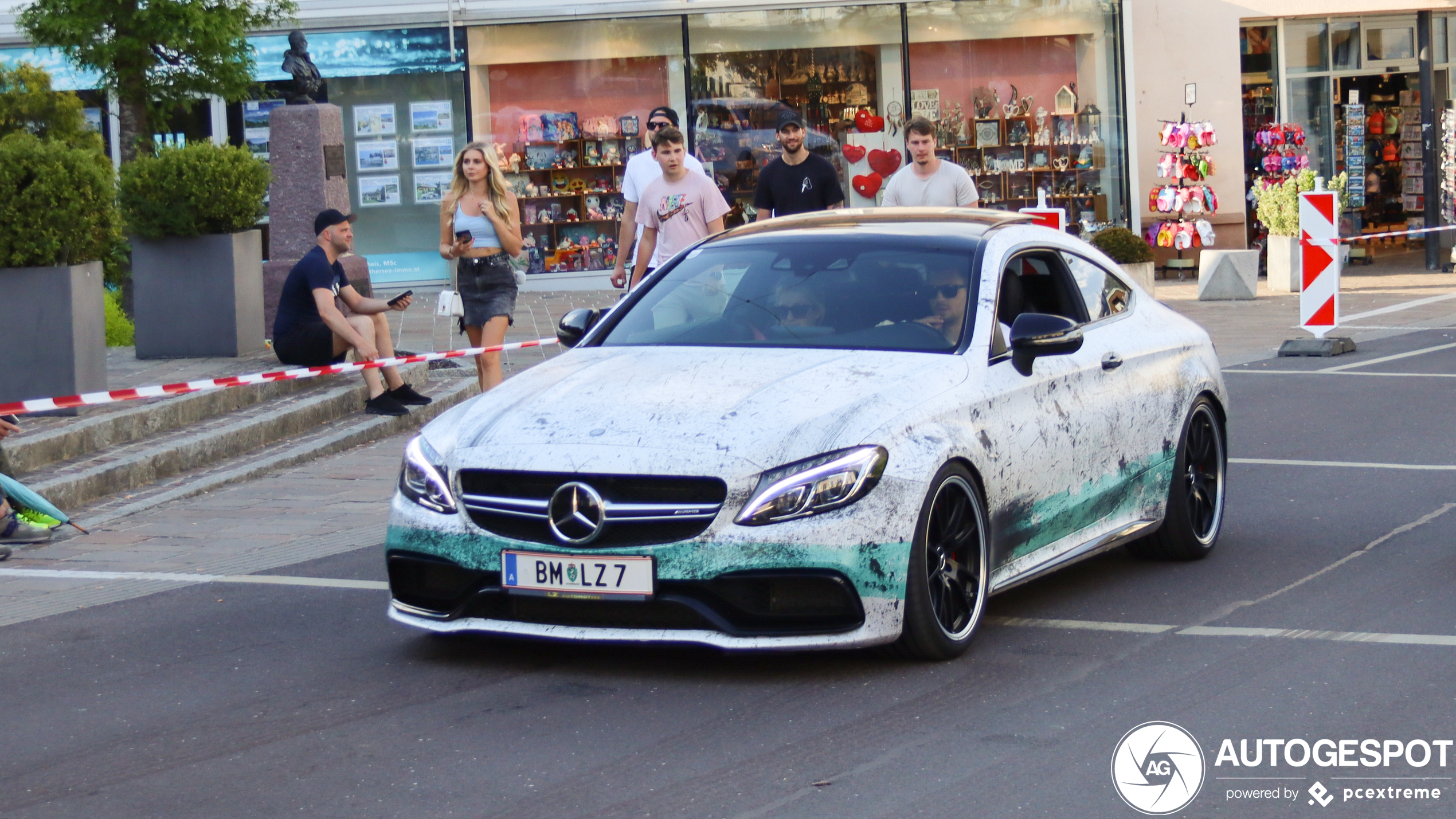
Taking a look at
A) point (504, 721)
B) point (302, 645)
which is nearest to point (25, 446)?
point (302, 645)

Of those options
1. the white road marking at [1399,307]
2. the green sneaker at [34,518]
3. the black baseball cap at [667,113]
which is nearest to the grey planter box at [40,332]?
the green sneaker at [34,518]

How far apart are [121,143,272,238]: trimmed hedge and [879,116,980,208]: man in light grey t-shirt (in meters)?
4.74

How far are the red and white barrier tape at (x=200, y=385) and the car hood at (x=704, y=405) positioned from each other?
151 inches

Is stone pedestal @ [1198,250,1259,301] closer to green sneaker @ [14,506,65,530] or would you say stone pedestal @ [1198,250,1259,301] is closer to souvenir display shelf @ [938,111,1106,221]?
Answer: souvenir display shelf @ [938,111,1106,221]

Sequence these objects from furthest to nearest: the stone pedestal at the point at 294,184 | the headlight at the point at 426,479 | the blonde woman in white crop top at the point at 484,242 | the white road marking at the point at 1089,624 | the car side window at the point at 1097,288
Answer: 1. the stone pedestal at the point at 294,184
2. the blonde woman in white crop top at the point at 484,242
3. the car side window at the point at 1097,288
4. the white road marking at the point at 1089,624
5. the headlight at the point at 426,479

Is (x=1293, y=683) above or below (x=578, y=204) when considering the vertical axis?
below

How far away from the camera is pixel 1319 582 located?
678 cm

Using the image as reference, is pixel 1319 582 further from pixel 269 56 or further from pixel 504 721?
pixel 269 56

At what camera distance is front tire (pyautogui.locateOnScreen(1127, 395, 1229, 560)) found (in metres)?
7.15

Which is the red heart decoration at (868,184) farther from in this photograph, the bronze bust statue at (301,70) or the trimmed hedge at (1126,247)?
the bronze bust statue at (301,70)

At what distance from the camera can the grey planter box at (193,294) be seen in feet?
43.2

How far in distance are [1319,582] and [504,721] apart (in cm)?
327

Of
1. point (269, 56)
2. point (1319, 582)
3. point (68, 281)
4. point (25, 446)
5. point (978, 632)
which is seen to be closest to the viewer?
point (978, 632)

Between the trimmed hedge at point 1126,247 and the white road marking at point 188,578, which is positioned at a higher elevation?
the trimmed hedge at point 1126,247
